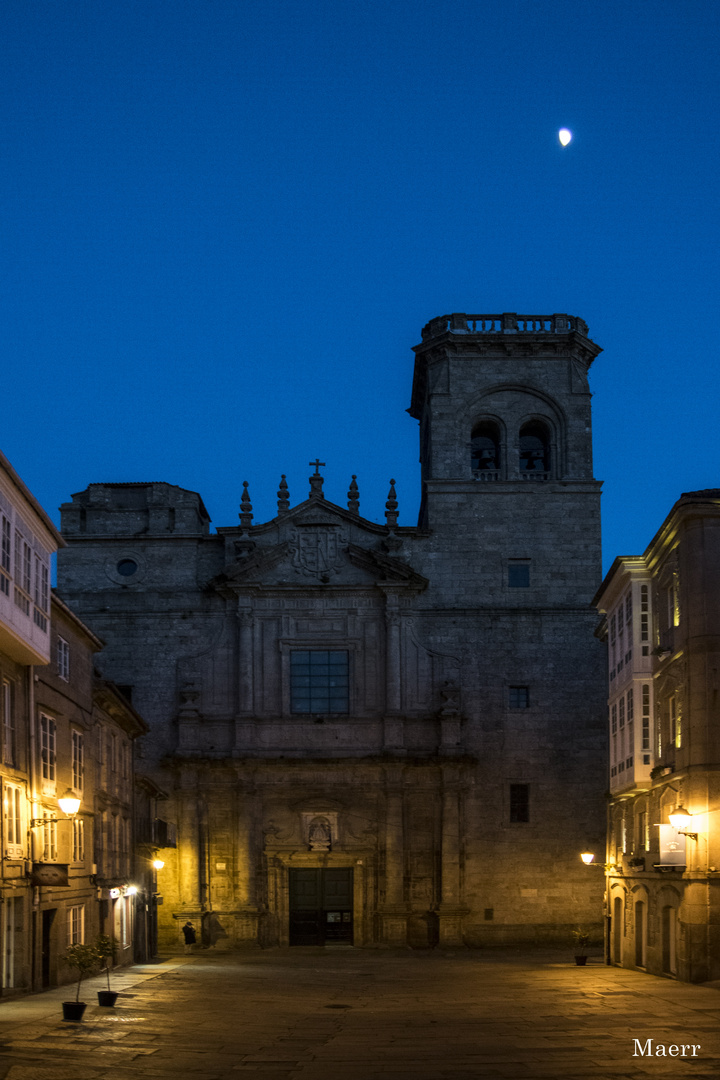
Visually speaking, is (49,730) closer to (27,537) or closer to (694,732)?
(27,537)

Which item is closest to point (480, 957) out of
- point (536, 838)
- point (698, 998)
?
point (536, 838)

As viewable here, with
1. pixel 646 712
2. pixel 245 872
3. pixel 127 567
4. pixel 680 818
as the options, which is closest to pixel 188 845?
pixel 245 872

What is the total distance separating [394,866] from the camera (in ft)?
170

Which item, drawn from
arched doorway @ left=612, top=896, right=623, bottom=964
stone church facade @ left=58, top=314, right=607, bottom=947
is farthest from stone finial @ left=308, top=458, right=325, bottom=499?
arched doorway @ left=612, top=896, right=623, bottom=964

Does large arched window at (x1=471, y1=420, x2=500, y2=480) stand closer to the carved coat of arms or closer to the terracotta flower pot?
the carved coat of arms

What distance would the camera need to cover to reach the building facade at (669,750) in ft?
103

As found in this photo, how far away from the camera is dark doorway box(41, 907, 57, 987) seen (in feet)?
103

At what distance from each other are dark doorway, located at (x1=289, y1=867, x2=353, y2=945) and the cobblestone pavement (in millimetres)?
14560

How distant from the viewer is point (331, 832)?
5262 centimetres

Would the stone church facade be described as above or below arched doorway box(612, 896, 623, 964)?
above

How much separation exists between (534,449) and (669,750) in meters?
24.5

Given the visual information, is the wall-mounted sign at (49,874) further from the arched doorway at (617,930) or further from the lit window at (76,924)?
the arched doorway at (617,930)

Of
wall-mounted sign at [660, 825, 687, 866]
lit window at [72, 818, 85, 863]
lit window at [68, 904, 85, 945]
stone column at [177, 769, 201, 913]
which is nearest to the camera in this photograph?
wall-mounted sign at [660, 825, 687, 866]

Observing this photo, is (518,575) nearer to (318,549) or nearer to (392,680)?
(392,680)
